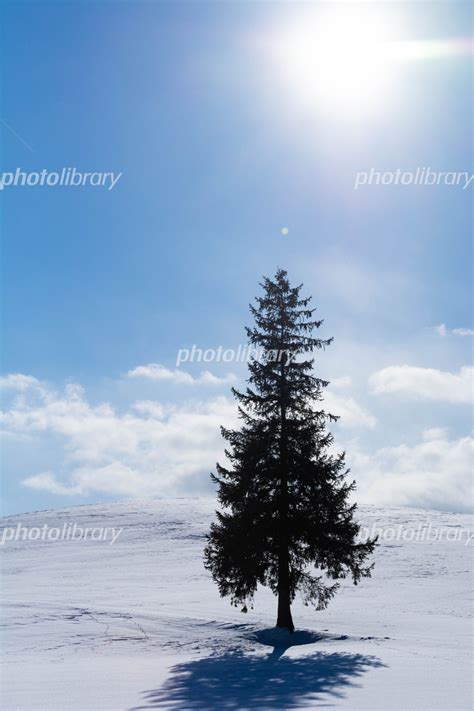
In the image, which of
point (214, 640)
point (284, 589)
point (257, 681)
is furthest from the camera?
point (284, 589)

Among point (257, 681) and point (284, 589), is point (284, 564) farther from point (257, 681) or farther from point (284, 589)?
point (257, 681)

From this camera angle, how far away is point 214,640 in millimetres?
18422

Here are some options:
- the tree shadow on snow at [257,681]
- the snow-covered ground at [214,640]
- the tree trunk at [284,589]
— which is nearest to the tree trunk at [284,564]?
the tree trunk at [284,589]

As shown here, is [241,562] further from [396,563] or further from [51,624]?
[396,563]

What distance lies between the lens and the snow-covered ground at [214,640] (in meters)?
10.8

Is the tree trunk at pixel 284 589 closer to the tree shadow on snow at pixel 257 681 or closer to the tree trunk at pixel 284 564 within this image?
the tree trunk at pixel 284 564

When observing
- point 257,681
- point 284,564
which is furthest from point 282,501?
point 257,681

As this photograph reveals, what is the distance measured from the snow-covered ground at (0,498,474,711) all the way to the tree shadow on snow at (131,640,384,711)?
5 centimetres

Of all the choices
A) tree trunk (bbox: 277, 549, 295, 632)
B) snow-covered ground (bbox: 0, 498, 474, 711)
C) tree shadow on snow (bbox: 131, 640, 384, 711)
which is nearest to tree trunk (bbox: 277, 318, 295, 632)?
tree trunk (bbox: 277, 549, 295, 632)

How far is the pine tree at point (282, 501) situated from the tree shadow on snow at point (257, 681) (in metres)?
3.28

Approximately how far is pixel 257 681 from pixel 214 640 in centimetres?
666

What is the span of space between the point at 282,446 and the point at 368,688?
9838 mm

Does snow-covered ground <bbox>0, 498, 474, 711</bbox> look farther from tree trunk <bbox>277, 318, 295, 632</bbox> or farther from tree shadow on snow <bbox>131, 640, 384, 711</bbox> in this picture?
tree trunk <bbox>277, 318, 295, 632</bbox>

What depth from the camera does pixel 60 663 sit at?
48.5 feet
